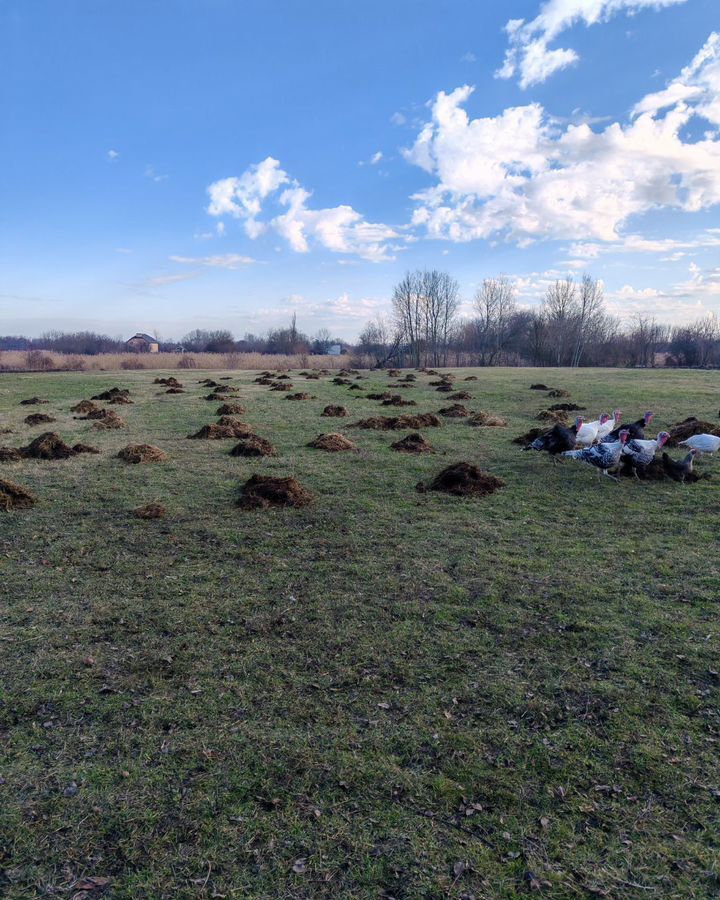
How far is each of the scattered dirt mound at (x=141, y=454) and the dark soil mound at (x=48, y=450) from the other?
1116 millimetres

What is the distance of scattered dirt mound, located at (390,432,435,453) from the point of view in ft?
40.2

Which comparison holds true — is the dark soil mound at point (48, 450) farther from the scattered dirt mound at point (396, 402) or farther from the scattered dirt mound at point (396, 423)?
the scattered dirt mound at point (396, 402)

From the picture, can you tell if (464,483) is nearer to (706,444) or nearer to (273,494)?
(273,494)

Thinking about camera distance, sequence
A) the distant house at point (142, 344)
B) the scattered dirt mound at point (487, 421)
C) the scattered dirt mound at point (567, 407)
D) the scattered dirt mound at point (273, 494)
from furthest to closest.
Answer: the distant house at point (142, 344), the scattered dirt mound at point (567, 407), the scattered dirt mound at point (487, 421), the scattered dirt mound at point (273, 494)

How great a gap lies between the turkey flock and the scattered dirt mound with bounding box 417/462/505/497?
1816 millimetres

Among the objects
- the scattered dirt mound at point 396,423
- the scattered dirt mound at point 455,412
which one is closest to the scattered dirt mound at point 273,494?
the scattered dirt mound at point 396,423

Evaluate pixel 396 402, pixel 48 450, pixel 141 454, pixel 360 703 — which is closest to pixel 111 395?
pixel 396 402

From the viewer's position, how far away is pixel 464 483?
360 inches

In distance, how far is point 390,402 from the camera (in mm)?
21094

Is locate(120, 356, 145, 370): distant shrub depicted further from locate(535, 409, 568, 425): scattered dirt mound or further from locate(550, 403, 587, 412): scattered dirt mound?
locate(535, 409, 568, 425): scattered dirt mound

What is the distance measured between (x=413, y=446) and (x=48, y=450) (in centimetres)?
771

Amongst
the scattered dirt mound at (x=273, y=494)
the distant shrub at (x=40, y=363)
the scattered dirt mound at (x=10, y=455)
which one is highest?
the distant shrub at (x=40, y=363)

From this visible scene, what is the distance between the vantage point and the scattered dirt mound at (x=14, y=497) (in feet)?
26.8

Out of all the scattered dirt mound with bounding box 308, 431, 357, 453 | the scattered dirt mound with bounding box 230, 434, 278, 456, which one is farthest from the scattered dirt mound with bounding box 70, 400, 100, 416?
the scattered dirt mound with bounding box 308, 431, 357, 453
